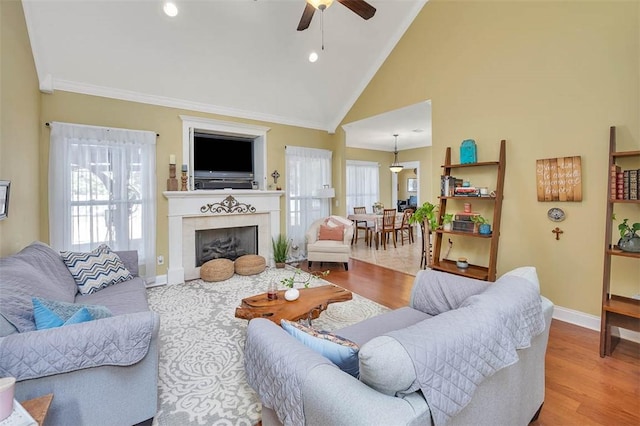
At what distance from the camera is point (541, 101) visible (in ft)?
10.2

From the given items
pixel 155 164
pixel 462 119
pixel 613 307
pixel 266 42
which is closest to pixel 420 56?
pixel 462 119

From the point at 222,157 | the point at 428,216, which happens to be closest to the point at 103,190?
the point at 222,157

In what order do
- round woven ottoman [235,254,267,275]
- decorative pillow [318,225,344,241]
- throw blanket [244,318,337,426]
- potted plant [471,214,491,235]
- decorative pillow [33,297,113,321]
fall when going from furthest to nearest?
1. decorative pillow [318,225,344,241]
2. round woven ottoman [235,254,267,275]
3. potted plant [471,214,491,235]
4. decorative pillow [33,297,113,321]
5. throw blanket [244,318,337,426]

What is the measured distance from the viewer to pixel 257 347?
131cm

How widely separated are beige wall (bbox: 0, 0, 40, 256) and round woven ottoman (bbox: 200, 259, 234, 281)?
6.34ft

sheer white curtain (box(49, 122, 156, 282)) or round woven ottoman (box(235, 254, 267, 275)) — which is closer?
sheer white curtain (box(49, 122, 156, 282))

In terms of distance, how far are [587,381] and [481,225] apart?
5.78ft

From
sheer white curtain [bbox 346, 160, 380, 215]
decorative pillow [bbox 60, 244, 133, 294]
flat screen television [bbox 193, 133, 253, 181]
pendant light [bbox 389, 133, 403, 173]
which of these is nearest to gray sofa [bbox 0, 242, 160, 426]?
decorative pillow [bbox 60, 244, 133, 294]

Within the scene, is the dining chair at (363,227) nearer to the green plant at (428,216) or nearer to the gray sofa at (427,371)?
the green plant at (428,216)

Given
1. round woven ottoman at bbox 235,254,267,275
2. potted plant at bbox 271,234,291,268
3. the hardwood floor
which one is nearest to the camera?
the hardwood floor

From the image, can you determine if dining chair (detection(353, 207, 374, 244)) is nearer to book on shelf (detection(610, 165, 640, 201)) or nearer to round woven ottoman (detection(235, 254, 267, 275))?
round woven ottoman (detection(235, 254, 267, 275))

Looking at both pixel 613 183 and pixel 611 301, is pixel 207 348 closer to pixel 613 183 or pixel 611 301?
pixel 611 301

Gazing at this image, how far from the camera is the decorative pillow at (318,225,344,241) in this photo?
5.32 m

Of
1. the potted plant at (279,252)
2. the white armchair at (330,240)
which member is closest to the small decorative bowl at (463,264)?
the white armchair at (330,240)
